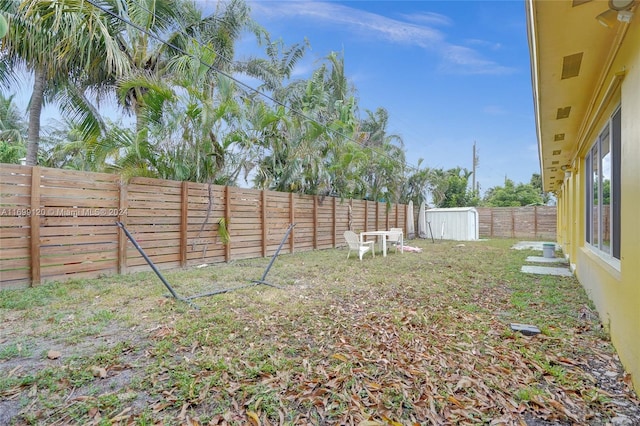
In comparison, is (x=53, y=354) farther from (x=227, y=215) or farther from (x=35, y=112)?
(x=35, y=112)

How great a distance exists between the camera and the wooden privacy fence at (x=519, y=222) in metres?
Answer: 17.0

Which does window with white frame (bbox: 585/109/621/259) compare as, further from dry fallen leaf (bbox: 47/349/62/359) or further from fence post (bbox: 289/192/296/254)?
fence post (bbox: 289/192/296/254)

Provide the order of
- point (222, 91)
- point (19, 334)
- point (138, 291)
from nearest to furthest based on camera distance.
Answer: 1. point (19, 334)
2. point (138, 291)
3. point (222, 91)

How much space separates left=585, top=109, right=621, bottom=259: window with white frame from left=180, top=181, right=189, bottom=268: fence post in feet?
22.1

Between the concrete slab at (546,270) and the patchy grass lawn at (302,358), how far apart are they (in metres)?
1.97

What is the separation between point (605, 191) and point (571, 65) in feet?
5.30

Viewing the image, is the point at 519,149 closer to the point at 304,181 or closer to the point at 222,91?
the point at 304,181

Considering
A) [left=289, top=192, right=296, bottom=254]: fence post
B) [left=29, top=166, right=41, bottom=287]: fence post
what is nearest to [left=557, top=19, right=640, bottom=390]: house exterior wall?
[left=29, top=166, right=41, bottom=287]: fence post

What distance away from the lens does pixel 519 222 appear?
17.8m

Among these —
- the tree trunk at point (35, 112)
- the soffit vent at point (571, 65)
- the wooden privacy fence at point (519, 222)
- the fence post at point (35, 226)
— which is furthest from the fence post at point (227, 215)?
the wooden privacy fence at point (519, 222)

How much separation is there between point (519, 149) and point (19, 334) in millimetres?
28832

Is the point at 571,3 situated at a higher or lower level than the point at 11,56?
lower

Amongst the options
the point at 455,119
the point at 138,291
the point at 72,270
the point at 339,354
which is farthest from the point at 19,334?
→ the point at 455,119

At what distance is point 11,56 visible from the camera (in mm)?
6324
